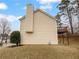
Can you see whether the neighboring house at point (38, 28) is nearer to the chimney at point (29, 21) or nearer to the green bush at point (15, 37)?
the chimney at point (29, 21)

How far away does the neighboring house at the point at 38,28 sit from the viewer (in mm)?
31969

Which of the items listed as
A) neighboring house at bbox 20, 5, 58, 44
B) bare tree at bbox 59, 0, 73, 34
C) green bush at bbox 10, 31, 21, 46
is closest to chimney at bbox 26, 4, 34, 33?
neighboring house at bbox 20, 5, 58, 44

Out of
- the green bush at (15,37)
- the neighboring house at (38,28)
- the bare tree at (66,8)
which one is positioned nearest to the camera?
the green bush at (15,37)

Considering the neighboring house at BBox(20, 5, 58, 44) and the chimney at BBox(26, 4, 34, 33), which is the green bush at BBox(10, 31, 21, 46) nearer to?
the neighboring house at BBox(20, 5, 58, 44)

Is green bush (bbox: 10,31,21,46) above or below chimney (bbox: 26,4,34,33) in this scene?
below

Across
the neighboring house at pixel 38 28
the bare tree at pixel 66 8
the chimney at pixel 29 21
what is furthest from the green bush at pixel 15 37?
the bare tree at pixel 66 8

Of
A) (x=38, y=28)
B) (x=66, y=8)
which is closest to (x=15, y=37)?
(x=38, y=28)

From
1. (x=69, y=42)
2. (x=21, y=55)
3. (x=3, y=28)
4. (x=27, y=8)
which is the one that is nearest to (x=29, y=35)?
(x=27, y=8)

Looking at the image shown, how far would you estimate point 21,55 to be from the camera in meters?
20.2

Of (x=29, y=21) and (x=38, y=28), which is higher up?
(x=29, y=21)

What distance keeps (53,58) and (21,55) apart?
343 centimetres

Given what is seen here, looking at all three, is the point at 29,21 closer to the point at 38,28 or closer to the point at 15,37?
the point at 38,28

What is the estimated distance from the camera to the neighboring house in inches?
1259

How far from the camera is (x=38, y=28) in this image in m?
32.1
